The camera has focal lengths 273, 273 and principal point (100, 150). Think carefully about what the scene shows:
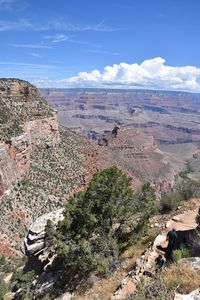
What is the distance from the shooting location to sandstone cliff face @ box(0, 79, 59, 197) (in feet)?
147

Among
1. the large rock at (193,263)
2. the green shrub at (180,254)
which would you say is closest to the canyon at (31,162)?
the green shrub at (180,254)

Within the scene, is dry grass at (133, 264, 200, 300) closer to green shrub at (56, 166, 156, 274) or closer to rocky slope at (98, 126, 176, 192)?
green shrub at (56, 166, 156, 274)

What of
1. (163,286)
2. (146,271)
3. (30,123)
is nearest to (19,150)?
(30,123)

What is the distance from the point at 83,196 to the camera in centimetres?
1823

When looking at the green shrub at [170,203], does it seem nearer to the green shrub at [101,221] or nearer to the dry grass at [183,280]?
the green shrub at [101,221]

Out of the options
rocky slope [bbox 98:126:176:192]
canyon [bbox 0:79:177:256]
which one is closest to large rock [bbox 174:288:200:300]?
canyon [bbox 0:79:177:256]

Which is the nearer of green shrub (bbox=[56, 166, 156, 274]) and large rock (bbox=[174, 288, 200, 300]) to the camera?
large rock (bbox=[174, 288, 200, 300])

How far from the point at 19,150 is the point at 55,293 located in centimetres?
3475

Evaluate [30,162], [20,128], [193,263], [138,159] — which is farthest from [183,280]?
[138,159]

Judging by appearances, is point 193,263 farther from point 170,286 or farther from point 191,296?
point 191,296

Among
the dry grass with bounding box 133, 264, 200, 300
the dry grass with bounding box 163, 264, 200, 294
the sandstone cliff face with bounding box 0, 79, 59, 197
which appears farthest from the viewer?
the sandstone cliff face with bounding box 0, 79, 59, 197

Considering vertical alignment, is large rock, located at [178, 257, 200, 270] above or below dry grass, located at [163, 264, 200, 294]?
below

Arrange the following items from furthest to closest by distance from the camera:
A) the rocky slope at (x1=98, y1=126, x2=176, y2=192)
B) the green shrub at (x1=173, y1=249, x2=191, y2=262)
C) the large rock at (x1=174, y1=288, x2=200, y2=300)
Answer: the rocky slope at (x1=98, y1=126, x2=176, y2=192), the green shrub at (x1=173, y1=249, x2=191, y2=262), the large rock at (x1=174, y1=288, x2=200, y2=300)

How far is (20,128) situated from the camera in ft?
165
